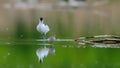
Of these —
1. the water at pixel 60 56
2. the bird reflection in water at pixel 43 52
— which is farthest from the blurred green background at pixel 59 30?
the bird reflection in water at pixel 43 52

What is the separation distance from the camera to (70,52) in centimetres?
1272

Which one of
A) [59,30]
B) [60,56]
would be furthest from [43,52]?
[59,30]

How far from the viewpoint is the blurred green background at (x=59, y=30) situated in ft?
38.3

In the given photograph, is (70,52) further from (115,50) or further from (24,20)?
(24,20)

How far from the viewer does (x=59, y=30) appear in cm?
1758

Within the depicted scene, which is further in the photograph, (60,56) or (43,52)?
(43,52)

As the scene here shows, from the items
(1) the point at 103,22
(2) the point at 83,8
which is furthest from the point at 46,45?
(2) the point at 83,8

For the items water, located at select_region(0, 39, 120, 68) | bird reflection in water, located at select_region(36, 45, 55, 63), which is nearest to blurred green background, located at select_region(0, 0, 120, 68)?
water, located at select_region(0, 39, 120, 68)

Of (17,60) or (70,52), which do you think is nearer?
(17,60)

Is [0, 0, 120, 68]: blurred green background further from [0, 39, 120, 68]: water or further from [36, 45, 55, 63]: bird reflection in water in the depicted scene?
[36, 45, 55, 63]: bird reflection in water

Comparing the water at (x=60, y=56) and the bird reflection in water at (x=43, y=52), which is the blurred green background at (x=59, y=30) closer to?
the water at (x=60, y=56)

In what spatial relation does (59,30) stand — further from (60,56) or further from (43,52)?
(60,56)

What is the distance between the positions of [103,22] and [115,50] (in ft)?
28.8

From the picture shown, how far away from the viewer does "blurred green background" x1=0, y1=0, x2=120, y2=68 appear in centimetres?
1166
